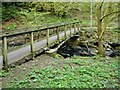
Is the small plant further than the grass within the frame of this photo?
Yes

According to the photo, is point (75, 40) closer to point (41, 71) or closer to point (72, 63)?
point (72, 63)

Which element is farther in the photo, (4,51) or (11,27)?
(11,27)

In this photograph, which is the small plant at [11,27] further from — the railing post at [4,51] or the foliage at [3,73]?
the foliage at [3,73]

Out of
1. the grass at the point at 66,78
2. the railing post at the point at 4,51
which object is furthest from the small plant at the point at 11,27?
the railing post at the point at 4,51

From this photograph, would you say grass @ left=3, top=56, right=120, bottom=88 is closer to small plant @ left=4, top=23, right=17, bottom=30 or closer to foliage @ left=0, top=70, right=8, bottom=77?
foliage @ left=0, top=70, right=8, bottom=77

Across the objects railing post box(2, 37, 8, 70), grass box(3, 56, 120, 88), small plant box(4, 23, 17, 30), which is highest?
railing post box(2, 37, 8, 70)

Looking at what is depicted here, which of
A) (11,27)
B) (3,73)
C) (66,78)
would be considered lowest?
(11,27)

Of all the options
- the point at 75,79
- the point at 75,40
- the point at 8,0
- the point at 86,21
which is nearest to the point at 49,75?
the point at 75,79

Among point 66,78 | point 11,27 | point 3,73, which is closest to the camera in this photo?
point 3,73

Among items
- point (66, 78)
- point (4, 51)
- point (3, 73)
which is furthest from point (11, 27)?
point (66, 78)

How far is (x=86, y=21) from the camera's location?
34.5 metres

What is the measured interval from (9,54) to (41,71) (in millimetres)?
1537

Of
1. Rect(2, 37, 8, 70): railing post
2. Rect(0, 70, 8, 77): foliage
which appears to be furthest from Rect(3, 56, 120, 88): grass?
Rect(2, 37, 8, 70): railing post

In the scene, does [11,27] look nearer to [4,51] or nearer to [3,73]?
[4,51]
